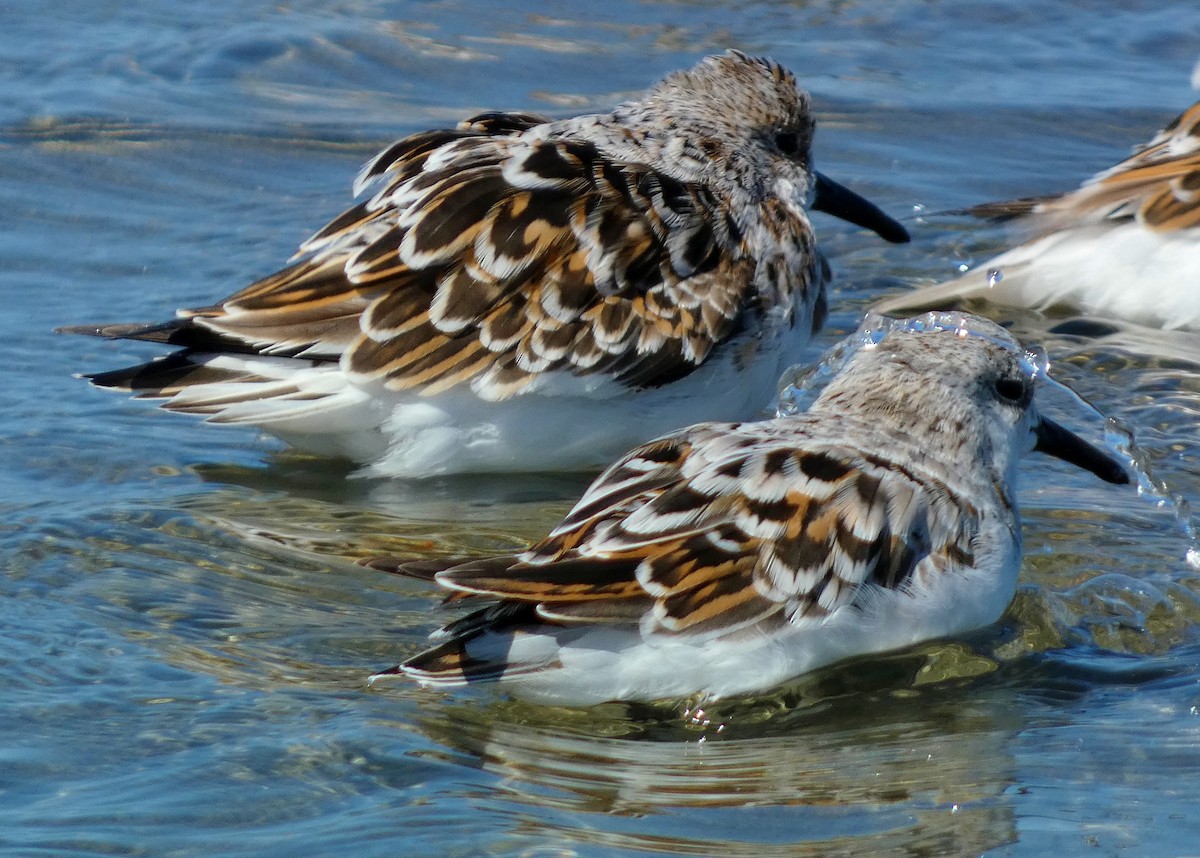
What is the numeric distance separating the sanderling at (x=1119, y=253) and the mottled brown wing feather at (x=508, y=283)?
2.00 meters

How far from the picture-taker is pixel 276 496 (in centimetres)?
692

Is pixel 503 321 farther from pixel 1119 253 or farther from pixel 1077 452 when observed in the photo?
pixel 1119 253

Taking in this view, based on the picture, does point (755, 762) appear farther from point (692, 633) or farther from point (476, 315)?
point (476, 315)

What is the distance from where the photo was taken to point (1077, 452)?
6715 millimetres

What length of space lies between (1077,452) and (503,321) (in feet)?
6.99

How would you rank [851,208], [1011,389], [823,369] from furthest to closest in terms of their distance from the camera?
[851,208] < [823,369] < [1011,389]

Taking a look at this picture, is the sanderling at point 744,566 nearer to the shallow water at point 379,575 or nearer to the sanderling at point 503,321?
the shallow water at point 379,575

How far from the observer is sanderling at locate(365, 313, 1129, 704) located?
513 cm

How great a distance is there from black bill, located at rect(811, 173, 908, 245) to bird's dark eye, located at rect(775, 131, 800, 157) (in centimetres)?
21

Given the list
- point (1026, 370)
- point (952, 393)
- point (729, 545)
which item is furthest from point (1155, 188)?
point (729, 545)

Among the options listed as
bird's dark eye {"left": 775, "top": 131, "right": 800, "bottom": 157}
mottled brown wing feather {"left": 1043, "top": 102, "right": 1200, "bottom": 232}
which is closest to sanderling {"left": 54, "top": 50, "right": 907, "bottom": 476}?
bird's dark eye {"left": 775, "top": 131, "right": 800, "bottom": 157}

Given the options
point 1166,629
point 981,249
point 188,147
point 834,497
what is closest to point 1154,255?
point 981,249

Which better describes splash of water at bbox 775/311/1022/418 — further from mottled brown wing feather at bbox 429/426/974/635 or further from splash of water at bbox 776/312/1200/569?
mottled brown wing feather at bbox 429/426/974/635

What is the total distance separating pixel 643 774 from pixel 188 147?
6.37m
